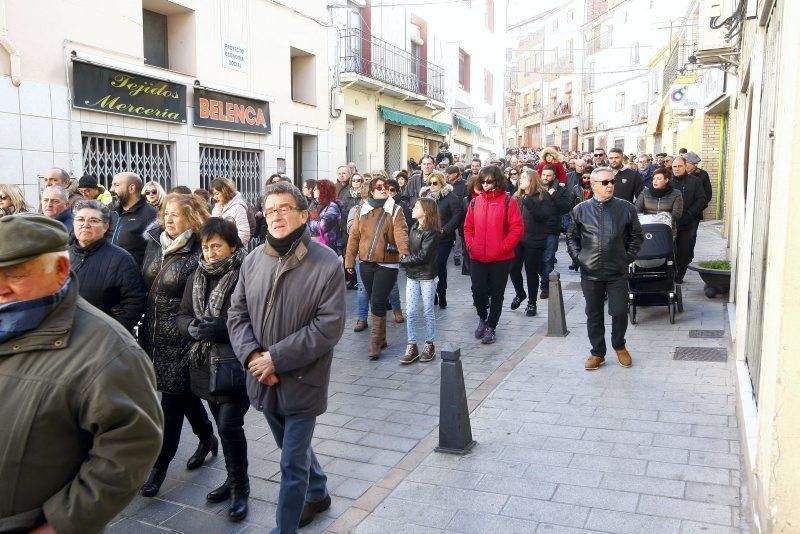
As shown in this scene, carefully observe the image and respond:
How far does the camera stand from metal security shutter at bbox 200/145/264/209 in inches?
536

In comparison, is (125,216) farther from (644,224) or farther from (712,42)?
(712,42)

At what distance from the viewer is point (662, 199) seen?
9.56m

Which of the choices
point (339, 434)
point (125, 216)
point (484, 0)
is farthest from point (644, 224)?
point (484, 0)

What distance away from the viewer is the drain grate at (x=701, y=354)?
6.92m

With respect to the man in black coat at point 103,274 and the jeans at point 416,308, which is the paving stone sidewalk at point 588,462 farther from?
the man in black coat at point 103,274

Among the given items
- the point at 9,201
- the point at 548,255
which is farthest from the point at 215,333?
the point at 548,255

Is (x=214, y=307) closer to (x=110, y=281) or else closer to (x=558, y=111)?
(x=110, y=281)

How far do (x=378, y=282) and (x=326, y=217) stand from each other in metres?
2.60

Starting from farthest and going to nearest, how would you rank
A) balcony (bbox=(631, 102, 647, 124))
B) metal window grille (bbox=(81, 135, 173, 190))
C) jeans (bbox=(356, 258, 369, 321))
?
balcony (bbox=(631, 102, 647, 124))
metal window grille (bbox=(81, 135, 173, 190))
jeans (bbox=(356, 258, 369, 321))

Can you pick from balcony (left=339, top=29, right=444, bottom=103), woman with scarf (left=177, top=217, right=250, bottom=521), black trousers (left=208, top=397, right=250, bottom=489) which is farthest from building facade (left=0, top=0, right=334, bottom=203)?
black trousers (left=208, top=397, right=250, bottom=489)

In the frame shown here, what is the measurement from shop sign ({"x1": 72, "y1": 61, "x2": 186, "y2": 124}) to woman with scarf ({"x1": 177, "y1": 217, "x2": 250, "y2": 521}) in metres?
7.73

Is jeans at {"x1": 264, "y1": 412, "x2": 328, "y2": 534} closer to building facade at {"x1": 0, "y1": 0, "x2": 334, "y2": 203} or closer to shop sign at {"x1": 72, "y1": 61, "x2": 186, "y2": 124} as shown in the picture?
building facade at {"x1": 0, "y1": 0, "x2": 334, "y2": 203}

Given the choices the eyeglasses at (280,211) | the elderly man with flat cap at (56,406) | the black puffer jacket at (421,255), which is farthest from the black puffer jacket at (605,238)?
the elderly man with flat cap at (56,406)

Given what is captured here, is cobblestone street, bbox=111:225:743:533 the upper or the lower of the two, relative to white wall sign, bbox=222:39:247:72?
lower
